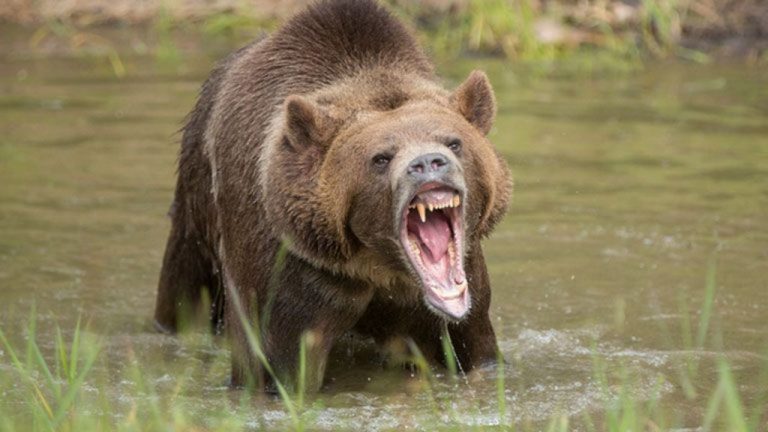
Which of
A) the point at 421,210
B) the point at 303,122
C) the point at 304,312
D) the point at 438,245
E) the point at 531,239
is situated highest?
the point at 303,122

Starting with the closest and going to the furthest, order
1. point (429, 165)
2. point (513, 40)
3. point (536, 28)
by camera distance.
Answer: point (429, 165) → point (513, 40) → point (536, 28)

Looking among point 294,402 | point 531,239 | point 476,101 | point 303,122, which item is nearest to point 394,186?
point 303,122

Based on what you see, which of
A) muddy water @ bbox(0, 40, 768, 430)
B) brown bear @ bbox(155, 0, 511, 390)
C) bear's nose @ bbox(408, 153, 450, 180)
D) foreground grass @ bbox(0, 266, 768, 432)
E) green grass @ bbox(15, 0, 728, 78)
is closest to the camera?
bear's nose @ bbox(408, 153, 450, 180)

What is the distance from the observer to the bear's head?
5590mm

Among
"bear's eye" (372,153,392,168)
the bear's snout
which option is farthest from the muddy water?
"bear's eye" (372,153,392,168)

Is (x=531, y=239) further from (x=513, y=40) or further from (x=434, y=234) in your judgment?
(x=513, y=40)

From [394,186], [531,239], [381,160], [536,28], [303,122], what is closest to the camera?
[394,186]

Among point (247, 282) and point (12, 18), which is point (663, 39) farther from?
point (247, 282)

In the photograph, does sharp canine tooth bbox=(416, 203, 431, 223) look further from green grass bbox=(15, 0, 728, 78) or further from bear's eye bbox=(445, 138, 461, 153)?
green grass bbox=(15, 0, 728, 78)

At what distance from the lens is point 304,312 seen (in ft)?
20.0

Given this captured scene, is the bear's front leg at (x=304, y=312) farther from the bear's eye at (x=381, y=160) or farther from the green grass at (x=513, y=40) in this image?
the green grass at (x=513, y=40)

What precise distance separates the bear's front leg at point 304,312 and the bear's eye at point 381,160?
0.56 meters

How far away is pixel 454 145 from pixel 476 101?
0.44 m

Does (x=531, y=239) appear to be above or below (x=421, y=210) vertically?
below
